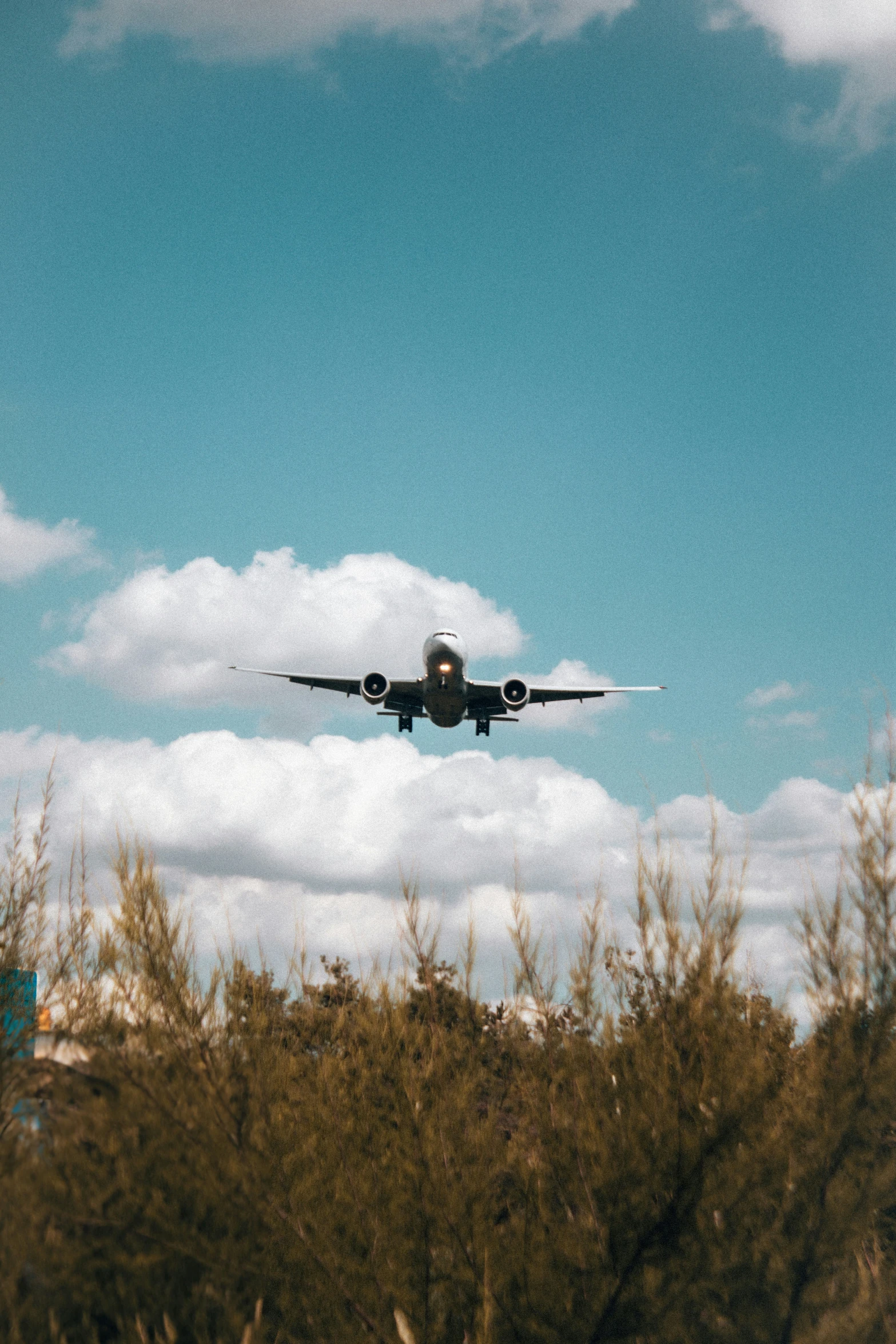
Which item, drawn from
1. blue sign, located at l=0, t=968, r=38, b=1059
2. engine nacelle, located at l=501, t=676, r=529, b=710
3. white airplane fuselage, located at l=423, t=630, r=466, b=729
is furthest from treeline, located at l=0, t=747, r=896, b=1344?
engine nacelle, located at l=501, t=676, r=529, b=710

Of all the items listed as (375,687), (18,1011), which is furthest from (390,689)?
(18,1011)

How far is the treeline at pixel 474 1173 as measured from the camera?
680cm

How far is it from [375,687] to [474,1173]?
1119 inches

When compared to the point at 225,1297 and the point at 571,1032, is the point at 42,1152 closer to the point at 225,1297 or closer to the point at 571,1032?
the point at 225,1297

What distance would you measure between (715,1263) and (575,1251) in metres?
1.01

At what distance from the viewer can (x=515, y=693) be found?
35875 millimetres

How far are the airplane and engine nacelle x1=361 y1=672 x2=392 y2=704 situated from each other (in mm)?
20

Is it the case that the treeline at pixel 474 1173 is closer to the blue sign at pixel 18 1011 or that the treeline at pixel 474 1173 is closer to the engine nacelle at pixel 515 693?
the blue sign at pixel 18 1011

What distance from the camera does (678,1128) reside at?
7418 millimetres

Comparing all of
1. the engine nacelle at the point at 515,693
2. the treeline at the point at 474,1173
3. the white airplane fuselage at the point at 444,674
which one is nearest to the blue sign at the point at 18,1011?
the treeline at the point at 474,1173

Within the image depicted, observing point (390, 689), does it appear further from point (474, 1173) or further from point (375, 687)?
point (474, 1173)

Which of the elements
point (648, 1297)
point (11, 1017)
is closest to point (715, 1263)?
point (648, 1297)

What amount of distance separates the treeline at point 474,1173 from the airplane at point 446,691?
25.2m

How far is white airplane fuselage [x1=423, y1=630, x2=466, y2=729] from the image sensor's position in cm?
3331
